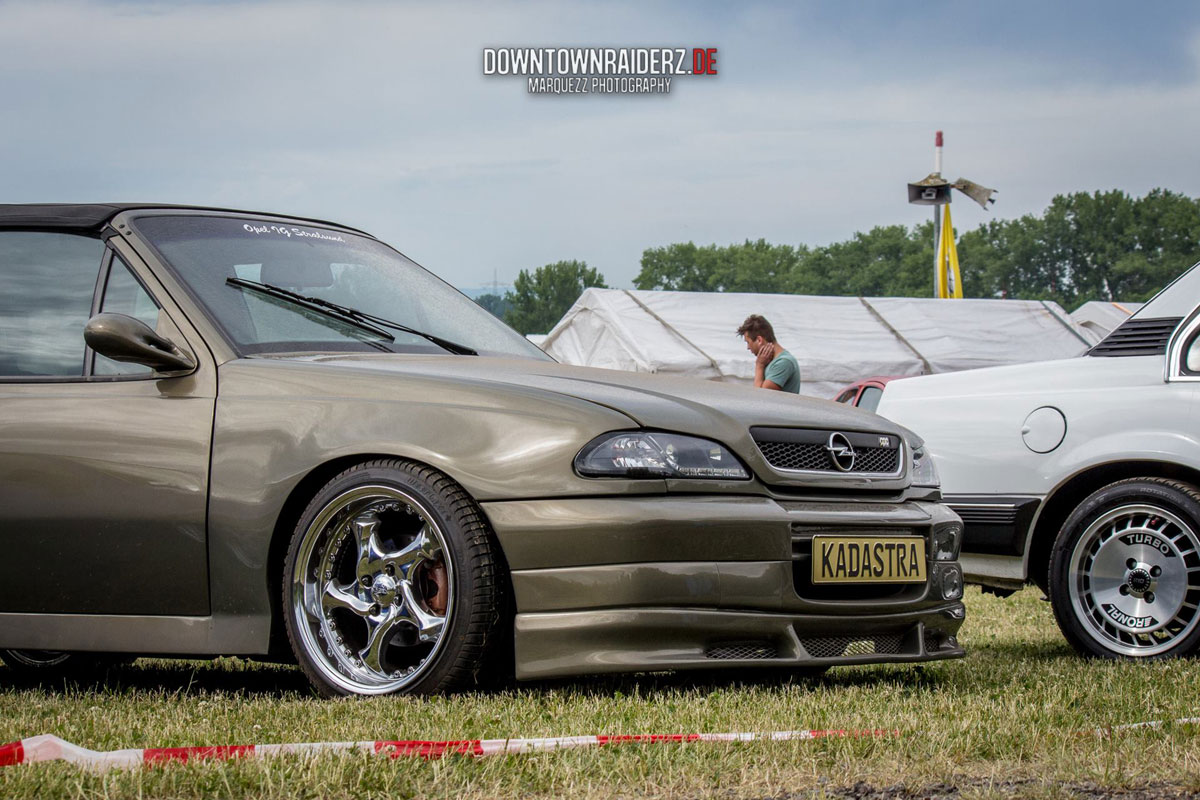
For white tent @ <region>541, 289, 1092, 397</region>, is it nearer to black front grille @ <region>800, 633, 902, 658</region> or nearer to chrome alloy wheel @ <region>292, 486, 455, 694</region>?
black front grille @ <region>800, 633, 902, 658</region>

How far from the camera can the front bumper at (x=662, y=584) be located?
4.11 metres

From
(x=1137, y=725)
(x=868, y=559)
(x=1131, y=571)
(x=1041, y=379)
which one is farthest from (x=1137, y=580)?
(x=1137, y=725)

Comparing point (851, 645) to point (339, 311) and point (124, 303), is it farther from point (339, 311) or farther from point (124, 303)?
point (124, 303)

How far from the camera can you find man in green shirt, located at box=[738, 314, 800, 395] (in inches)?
445

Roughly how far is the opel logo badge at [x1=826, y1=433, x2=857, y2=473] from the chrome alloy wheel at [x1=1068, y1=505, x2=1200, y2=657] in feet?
6.67

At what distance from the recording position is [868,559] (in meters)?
4.54

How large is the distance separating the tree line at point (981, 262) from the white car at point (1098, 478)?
102 m

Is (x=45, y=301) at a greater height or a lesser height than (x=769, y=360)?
greater

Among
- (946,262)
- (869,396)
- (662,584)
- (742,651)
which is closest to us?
(662,584)

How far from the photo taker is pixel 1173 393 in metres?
6.20

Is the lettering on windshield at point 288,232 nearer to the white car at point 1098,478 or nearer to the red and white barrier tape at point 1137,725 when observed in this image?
the white car at point 1098,478

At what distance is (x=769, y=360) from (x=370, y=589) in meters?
7.58

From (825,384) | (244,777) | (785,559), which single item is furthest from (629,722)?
(825,384)

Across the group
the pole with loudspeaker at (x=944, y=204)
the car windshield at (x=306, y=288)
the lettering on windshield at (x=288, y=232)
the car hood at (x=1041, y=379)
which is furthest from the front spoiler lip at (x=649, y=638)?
the pole with loudspeaker at (x=944, y=204)
